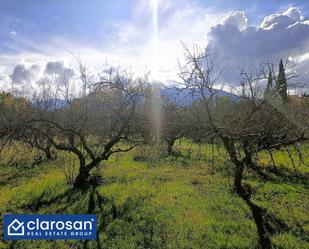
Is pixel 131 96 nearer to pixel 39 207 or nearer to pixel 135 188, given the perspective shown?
pixel 135 188

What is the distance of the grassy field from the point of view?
857cm

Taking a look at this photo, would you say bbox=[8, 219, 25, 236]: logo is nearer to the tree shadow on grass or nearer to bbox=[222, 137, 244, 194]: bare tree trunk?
the tree shadow on grass

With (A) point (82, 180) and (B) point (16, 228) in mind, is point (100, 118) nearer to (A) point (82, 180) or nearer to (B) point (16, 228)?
(A) point (82, 180)

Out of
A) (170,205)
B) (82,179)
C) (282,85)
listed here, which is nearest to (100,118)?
(82,179)

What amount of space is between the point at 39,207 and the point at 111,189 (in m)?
3.22

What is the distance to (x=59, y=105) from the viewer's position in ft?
59.2

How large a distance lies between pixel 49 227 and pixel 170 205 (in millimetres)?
4149

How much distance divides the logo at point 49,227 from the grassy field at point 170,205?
33cm

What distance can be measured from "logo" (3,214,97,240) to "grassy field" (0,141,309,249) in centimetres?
33

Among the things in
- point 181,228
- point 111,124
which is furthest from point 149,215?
point 111,124

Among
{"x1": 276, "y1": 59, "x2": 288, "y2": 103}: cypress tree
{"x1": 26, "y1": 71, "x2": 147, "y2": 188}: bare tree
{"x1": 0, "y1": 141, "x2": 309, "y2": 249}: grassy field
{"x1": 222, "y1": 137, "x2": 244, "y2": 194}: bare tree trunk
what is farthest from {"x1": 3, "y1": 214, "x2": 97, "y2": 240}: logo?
{"x1": 276, "y1": 59, "x2": 288, "y2": 103}: cypress tree

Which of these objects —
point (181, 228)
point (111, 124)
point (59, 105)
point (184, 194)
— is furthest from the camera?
point (59, 105)

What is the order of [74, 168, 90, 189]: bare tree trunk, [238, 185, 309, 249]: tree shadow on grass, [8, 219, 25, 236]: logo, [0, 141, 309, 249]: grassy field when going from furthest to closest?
1. [74, 168, 90, 189]: bare tree trunk
2. [8, 219, 25, 236]: logo
3. [238, 185, 309, 249]: tree shadow on grass
4. [0, 141, 309, 249]: grassy field

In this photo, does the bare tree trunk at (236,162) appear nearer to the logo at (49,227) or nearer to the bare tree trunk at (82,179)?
the logo at (49,227)
